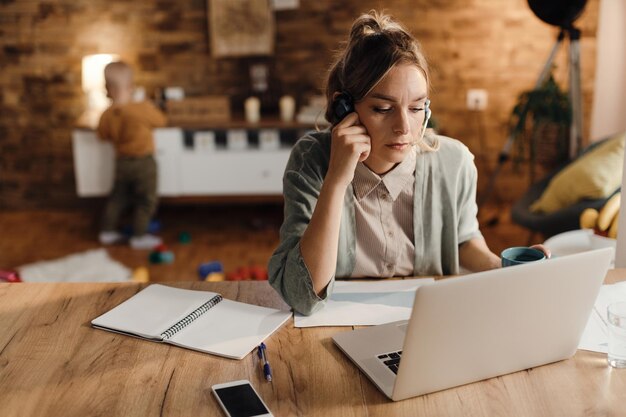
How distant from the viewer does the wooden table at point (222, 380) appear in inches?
42.0

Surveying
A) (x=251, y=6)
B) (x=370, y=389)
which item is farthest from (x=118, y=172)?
(x=370, y=389)

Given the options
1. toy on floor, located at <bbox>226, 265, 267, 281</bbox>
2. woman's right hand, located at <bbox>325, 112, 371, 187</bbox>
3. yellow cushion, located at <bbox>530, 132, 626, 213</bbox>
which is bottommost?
toy on floor, located at <bbox>226, 265, 267, 281</bbox>

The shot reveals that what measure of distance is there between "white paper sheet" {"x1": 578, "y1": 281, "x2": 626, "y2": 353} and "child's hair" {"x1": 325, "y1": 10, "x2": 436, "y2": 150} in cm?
57

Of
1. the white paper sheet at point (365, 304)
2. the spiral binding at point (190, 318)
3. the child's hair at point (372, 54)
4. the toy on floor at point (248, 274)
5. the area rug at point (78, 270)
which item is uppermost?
the child's hair at point (372, 54)

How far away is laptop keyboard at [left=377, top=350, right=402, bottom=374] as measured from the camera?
116 centimetres

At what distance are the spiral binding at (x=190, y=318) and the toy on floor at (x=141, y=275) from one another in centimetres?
211

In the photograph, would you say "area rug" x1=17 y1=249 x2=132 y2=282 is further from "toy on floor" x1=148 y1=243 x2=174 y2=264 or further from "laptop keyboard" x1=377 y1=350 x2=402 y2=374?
"laptop keyboard" x1=377 y1=350 x2=402 y2=374

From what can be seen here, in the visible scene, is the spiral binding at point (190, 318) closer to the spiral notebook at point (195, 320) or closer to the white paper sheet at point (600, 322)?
the spiral notebook at point (195, 320)

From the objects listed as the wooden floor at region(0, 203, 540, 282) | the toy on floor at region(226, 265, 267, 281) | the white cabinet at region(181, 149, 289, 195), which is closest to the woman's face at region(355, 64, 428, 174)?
the toy on floor at region(226, 265, 267, 281)

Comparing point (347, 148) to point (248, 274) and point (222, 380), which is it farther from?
point (248, 274)

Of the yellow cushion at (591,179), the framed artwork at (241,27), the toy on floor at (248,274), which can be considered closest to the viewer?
the yellow cushion at (591,179)

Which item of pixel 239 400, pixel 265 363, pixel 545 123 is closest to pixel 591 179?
pixel 545 123

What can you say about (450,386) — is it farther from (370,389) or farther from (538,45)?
(538,45)

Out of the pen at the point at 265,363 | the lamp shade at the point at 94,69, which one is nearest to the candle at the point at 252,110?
the lamp shade at the point at 94,69
